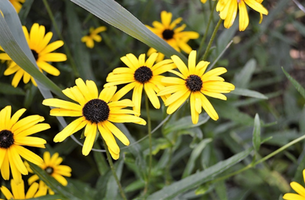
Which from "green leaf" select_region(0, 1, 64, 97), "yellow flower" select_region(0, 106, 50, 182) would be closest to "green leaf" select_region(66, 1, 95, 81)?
"green leaf" select_region(0, 1, 64, 97)

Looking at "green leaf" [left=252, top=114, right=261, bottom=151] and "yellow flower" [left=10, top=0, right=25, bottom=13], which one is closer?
"green leaf" [left=252, top=114, right=261, bottom=151]

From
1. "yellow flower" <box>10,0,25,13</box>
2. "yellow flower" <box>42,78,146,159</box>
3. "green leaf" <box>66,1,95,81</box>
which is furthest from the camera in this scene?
"green leaf" <box>66,1,95,81</box>

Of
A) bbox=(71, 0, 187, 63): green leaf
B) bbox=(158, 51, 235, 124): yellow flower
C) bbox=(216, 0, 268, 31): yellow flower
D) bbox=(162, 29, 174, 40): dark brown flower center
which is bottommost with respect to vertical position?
bbox=(158, 51, 235, 124): yellow flower

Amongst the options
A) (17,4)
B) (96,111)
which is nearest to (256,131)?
(96,111)

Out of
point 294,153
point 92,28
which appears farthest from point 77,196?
point 294,153

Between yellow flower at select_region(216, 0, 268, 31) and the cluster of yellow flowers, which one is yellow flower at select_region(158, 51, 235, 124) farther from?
yellow flower at select_region(216, 0, 268, 31)

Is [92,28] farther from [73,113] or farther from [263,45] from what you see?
[263,45]

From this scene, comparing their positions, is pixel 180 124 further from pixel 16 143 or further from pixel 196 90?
pixel 16 143
